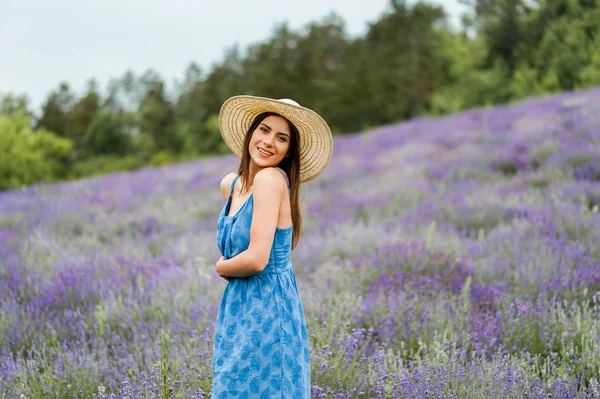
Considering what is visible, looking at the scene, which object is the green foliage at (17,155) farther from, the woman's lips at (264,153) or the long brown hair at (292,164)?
the woman's lips at (264,153)

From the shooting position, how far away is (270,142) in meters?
2.11

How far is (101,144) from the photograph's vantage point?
127 ft

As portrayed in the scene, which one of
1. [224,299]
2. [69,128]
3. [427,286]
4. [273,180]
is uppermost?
[69,128]

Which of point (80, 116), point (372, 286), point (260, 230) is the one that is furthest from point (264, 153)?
point (80, 116)

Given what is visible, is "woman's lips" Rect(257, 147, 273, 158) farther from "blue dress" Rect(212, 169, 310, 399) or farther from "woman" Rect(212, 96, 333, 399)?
"blue dress" Rect(212, 169, 310, 399)

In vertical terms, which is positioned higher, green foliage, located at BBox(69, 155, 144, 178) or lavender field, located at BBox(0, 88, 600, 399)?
green foliage, located at BBox(69, 155, 144, 178)

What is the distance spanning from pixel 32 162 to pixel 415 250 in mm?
18131

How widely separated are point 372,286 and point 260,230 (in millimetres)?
1948

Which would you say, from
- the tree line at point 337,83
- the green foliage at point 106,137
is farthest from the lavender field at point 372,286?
the green foliage at point 106,137

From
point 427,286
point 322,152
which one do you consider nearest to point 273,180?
point 322,152

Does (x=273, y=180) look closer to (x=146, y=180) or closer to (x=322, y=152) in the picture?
(x=322, y=152)

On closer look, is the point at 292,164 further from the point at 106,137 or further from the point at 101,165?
the point at 106,137

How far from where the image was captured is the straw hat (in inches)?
82.2

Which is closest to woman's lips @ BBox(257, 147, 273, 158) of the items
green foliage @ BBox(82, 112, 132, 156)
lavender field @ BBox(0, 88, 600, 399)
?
lavender field @ BBox(0, 88, 600, 399)
